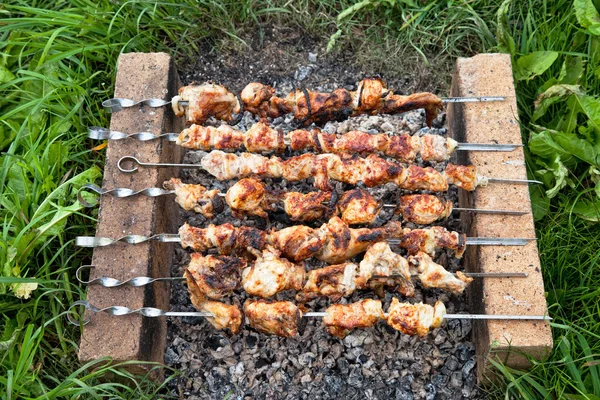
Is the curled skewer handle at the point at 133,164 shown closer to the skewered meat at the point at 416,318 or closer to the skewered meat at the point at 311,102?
the skewered meat at the point at 311,102

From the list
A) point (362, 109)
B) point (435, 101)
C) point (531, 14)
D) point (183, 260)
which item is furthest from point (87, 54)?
point (531, 14)

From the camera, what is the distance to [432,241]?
3590mm

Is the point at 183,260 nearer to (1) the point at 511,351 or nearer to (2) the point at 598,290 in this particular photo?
(1) the point at 511,351

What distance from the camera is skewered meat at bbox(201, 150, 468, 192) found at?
3688 millimetres

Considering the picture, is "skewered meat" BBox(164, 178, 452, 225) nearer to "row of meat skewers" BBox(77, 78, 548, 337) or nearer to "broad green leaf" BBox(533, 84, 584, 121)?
"row of meat skewers" BBox(77, 78, 548, 337)

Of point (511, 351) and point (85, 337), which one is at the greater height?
point (85, 337)

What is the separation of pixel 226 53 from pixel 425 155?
6.50ft

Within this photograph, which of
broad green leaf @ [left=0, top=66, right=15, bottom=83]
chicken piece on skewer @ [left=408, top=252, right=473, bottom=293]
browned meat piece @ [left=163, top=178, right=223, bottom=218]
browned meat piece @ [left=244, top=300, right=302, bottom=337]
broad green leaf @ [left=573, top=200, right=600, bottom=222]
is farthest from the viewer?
broad green leaf @ [left=0, top=66, right=15, bottom=83]

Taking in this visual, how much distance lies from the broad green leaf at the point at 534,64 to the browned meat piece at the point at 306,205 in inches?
74.8

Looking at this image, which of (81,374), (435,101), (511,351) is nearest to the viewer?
(511,351)

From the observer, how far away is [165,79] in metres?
4.11

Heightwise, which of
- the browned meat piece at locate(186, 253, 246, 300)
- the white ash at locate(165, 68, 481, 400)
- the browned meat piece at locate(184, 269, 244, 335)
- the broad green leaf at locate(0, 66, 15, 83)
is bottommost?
the white ash at locate(165, 68, 481, 400)

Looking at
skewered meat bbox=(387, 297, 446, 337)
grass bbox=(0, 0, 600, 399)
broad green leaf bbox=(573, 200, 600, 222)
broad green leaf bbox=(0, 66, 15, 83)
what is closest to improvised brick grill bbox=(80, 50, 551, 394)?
skewered meat bbox=(387, 297, 446, 337)

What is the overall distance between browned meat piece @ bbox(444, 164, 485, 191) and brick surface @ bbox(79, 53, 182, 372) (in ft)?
5.67
